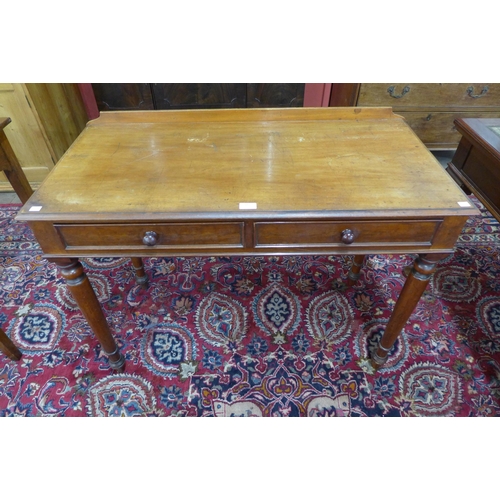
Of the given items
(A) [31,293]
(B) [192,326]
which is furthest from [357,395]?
(A) [31,293]

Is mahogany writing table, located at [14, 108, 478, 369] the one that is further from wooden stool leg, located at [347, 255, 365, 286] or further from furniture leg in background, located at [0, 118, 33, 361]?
furniture leg in background, located at [0, 118, 33, 361]

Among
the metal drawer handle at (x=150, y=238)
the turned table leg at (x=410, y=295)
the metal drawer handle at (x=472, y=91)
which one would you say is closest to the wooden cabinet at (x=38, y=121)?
the metal drawer handle at (x=150, y=238)

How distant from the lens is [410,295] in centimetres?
132

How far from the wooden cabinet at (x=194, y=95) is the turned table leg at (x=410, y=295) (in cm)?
263

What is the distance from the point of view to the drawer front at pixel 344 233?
1.12 metres

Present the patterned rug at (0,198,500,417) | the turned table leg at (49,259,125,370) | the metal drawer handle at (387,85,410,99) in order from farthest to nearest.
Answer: the metal drawer handle at (387,85,410,99) → the patterned rug at (0,198,500,417) → the turned table leg at (49,259,125,370)

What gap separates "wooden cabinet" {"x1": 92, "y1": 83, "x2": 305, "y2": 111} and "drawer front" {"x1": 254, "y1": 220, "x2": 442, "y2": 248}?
2.62 metres

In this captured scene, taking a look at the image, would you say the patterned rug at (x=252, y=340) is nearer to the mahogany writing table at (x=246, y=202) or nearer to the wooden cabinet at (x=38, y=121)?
the mahogany writing table at (x=246, y=202)

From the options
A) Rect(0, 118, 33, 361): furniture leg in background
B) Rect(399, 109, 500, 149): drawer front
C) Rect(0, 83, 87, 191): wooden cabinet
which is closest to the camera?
Rect(0, 118, 33, 361): furniture leg in background

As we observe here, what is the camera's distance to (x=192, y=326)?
1.82 metres

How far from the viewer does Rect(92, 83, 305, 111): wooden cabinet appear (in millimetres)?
3248

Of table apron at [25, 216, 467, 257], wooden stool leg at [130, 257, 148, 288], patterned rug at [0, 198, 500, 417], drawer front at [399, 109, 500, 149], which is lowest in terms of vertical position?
patterned rug at [0, 198, 500, 417]

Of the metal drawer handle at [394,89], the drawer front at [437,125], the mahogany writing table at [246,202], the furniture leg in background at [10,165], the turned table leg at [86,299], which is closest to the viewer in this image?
the mahogany writing table at [246,202]

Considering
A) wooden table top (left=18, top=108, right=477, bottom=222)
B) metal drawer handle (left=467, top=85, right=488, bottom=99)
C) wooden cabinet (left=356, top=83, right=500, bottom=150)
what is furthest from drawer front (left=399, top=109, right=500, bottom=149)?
wooden table top (left=18, top=108, right=477, bottom=222)
